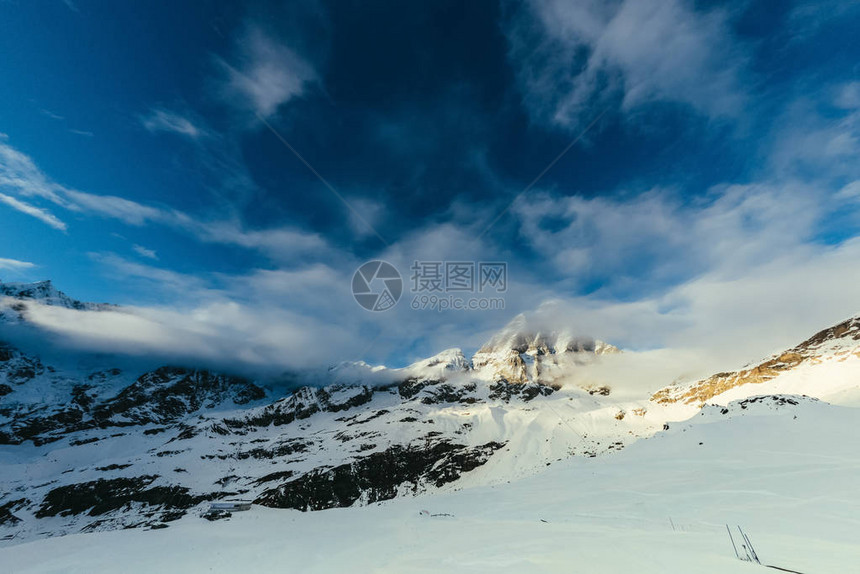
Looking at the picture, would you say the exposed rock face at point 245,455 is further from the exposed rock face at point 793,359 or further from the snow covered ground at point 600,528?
the snow covered ground at point 600,528

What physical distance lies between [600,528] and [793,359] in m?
152

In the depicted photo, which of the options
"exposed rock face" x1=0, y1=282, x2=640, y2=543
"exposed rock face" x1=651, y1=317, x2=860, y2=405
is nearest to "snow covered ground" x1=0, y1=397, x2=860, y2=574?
"exposed rock face" x1=0, y1=282, x2=640, y2=543

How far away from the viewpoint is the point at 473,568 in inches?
358

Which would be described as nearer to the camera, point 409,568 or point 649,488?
point 409,568

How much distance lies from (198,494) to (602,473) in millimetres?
112653

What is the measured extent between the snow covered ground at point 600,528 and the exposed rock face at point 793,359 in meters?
110

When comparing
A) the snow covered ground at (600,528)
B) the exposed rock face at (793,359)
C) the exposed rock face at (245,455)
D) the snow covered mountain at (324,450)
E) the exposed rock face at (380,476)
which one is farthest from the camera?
the exposed rock face at (793,359)

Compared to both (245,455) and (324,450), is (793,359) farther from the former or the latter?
(245,455)

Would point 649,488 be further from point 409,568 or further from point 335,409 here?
point 335,409

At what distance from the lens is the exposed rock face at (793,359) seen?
103062 millimetres

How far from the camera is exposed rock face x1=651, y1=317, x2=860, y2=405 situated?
10306cm

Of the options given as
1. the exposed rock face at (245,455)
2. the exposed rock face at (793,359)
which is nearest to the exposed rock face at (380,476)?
the exposed rock face at (245,455)

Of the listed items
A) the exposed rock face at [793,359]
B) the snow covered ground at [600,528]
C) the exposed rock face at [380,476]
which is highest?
the exposed rock face at [793,359]

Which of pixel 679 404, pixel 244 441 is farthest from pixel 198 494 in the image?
pixel 679 404
